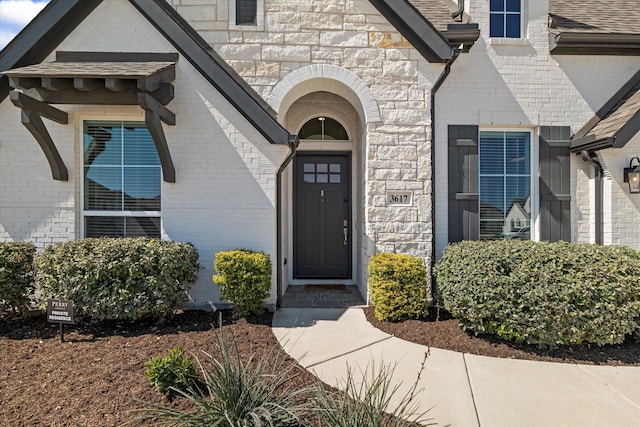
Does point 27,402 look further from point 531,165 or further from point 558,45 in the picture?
point 558,45

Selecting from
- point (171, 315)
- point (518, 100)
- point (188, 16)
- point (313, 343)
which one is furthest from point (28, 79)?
point (518, 100)

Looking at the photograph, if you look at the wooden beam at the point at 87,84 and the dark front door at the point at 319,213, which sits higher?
the wooden beam at the point at 87,84

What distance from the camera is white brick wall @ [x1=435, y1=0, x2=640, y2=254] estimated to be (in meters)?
5.68

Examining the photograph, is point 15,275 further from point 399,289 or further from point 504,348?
point 504,348

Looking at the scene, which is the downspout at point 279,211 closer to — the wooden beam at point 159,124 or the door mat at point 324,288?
the door mat at point 324,288

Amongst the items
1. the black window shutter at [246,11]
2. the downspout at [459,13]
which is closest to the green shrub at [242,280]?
the black window shutter at [246,11]

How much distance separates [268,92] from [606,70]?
5506 mm

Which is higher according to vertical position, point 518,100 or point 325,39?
point 325,39

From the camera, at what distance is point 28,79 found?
14.7ft

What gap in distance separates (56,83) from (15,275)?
2.47 meters

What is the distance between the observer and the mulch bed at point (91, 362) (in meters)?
2.77

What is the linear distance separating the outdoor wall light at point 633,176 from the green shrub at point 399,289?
3.46 meters

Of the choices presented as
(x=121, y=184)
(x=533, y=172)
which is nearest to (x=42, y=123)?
(x=121, y=184)

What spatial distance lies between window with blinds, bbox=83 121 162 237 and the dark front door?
8.57ft
